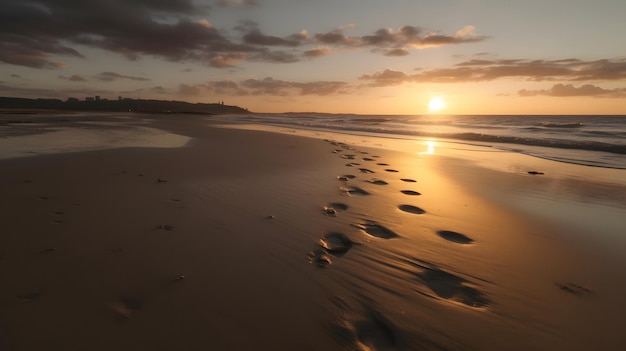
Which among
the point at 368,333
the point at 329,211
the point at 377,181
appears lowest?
the point at 368,333

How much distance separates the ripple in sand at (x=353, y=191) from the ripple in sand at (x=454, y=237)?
69.0 inches

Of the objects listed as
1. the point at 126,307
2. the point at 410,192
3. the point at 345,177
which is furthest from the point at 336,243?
the point at 345,177

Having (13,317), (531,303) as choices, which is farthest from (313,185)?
(13,317)

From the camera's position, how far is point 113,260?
271cm

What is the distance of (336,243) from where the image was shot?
11.1 feet

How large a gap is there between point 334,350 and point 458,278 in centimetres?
152

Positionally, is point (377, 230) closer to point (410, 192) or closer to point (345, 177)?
point (410, 192)

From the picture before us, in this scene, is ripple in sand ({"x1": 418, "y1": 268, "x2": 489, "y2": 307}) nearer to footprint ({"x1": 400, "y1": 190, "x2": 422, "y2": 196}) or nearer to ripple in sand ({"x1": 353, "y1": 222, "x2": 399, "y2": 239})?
ripple in sand ({"x1": 353, "y1": 222, "x2": 399, "y2": 239})

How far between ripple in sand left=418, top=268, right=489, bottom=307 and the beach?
16 mm

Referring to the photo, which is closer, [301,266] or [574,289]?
[574,289]

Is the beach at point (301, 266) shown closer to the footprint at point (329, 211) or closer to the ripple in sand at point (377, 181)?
the footprint at point (329, 211)

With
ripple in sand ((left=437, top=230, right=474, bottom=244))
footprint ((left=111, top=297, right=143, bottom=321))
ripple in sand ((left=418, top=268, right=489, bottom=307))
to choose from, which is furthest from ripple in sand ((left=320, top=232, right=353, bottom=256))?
footprint ((left=111, top=297, right=143, bottom=321))

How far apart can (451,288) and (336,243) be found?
1.26m

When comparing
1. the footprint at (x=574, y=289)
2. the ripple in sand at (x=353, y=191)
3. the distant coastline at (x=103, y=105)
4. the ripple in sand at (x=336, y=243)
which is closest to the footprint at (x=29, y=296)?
the ripple in sand at (x=336, y=243)
